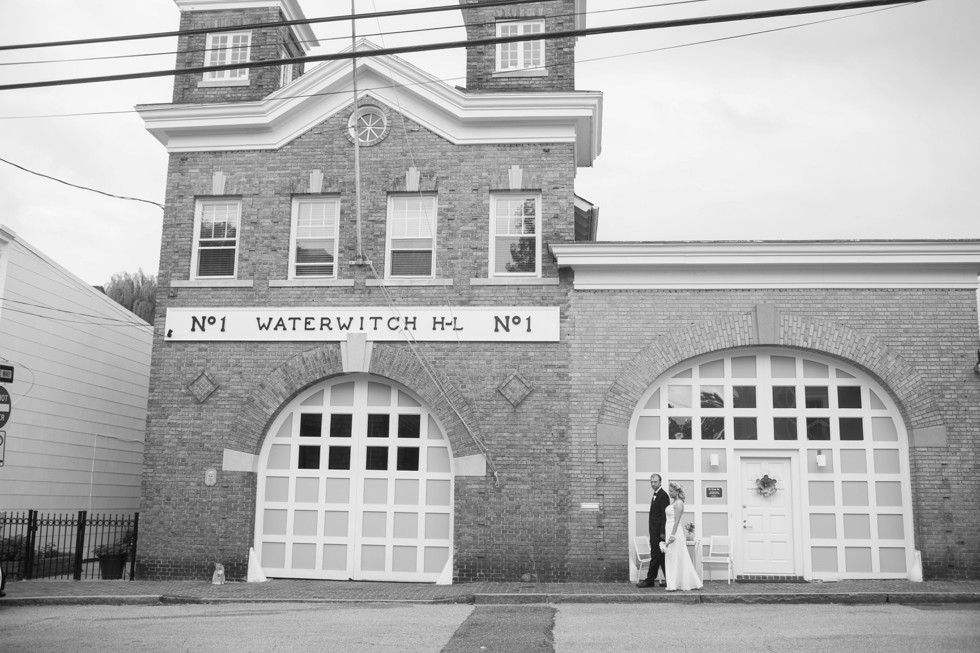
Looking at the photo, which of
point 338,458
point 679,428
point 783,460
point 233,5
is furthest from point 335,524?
point 233,5

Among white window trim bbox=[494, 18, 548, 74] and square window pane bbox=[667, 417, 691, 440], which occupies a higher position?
white window trim bbox=[494, 18, 548, 74]

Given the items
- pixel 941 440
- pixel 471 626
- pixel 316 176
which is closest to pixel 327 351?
pixel 316 176

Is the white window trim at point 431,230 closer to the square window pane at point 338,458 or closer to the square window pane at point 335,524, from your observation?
the square window pane at point 338,458

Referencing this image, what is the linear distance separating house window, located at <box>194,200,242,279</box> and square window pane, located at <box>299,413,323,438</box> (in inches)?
117

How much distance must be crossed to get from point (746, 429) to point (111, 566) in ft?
39.2

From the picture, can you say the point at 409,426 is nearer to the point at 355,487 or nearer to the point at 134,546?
the point at 355,487

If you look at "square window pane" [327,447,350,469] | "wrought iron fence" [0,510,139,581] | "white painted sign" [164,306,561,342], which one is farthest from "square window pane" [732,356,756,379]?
"wrought iron fence" [0,510,139,581]

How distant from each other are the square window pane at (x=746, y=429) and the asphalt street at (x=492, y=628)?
3664 mm

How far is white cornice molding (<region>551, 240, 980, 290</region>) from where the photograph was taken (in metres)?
16.0

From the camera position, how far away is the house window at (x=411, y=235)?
1741 cm

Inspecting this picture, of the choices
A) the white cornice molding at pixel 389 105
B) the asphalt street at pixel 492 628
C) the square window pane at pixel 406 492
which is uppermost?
the white cornice molding at pixel 389 105

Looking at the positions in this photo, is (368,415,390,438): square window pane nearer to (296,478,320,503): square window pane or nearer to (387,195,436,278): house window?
Result: (296,478,320,503): square window pane

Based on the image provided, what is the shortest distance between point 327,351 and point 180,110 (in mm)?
5467

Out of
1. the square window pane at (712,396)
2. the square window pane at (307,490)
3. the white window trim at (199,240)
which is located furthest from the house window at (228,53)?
the square window pane at (712,396)
